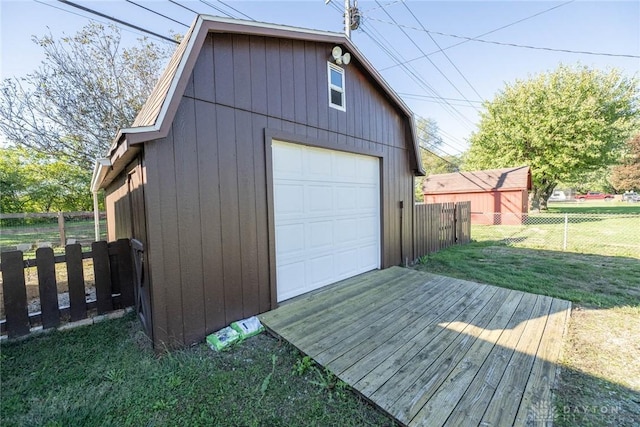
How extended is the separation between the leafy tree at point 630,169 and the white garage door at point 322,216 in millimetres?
38628

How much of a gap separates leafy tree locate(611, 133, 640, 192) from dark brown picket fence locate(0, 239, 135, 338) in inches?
1677

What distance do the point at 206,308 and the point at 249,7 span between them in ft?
23.9

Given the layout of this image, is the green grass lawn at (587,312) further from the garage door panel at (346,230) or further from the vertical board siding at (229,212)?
the vertical board siding at (229,212)

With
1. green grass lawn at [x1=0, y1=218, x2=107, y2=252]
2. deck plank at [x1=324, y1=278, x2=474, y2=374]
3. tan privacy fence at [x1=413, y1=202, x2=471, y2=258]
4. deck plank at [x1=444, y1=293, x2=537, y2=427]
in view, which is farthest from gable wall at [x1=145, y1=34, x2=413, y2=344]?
green grass lawn at [x1=0, y1=218, x2=107, y2=252]

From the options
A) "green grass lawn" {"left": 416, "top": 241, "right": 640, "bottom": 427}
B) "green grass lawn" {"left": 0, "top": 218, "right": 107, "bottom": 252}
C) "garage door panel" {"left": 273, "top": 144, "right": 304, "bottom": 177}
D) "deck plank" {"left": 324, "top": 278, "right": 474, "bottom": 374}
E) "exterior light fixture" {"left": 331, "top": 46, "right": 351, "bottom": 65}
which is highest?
"exterior light fixture" {"left": 331, "top": 46, "right": 351, "bottom": 65}

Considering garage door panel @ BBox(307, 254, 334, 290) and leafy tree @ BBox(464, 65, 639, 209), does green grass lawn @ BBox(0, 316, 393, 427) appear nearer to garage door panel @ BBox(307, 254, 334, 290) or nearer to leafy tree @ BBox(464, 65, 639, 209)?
garage door panel @ BBox(307, 254, 334, 290)

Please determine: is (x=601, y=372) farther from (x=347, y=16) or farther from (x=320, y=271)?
(x=347, y=16)

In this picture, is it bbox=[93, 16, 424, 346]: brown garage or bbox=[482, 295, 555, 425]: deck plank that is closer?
bbox=[482, 295, 555, 425]: deck plank

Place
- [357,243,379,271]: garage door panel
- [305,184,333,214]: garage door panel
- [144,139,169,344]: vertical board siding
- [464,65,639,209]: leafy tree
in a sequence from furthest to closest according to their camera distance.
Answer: [464,65,639,209]: leafy tree → [357,243,379,271]: garage door panel → [305,184,333,214]: garage door panel → [144,139,169,344]: vertical board siding

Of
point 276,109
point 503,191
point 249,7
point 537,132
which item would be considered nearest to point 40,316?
point 276,109

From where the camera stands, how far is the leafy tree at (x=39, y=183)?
1121 cm

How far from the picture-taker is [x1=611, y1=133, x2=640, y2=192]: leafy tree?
28.0 metres

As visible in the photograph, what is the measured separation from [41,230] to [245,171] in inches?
310

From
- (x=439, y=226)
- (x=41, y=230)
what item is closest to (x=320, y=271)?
(x=439, y=226)
